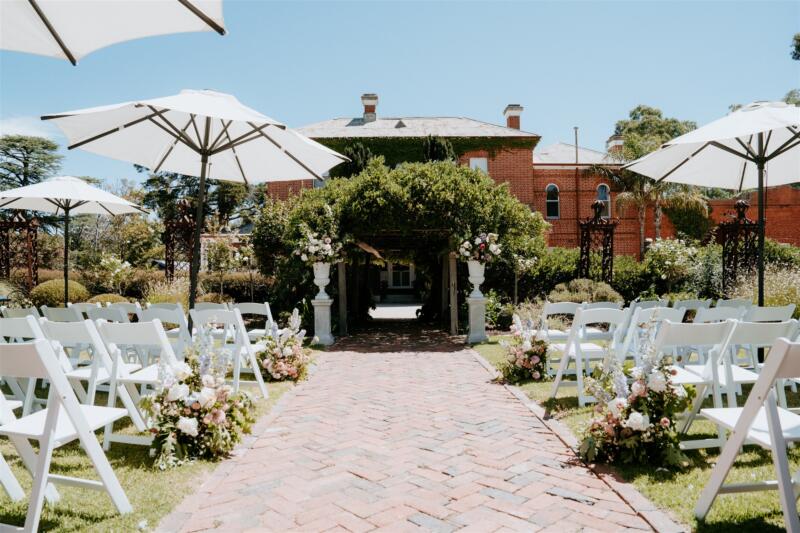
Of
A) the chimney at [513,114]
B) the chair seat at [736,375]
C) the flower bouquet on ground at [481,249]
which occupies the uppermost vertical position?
the chimney at [513,114]

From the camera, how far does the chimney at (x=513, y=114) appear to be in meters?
27.8

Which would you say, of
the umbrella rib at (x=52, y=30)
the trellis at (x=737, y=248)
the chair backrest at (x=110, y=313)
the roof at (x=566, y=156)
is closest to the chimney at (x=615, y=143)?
the roof at (x=566, y=156)

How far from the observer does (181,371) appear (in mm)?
3982

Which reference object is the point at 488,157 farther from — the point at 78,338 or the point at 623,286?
the point at 78,338

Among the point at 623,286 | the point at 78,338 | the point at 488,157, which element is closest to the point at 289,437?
the point at 78,338

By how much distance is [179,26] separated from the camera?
11.7 ft

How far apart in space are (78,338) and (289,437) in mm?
1883

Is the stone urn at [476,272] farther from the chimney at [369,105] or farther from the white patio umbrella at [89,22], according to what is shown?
the chimney at [369,105]

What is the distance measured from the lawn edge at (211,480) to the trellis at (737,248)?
42.8 feet

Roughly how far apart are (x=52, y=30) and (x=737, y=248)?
626 inches

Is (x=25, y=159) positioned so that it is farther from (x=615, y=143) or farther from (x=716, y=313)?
(x=716, y=313)

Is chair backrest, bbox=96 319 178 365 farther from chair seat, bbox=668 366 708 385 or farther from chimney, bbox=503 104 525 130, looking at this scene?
chimney, bbox=503 104 525 130

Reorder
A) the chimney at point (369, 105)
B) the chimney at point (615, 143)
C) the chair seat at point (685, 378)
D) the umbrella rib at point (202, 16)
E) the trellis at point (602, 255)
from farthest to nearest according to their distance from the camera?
the chimney at point (615, 143), the chimney at point (369, 105), the trellis at point (602, 255), the chair seat at point (685, 378), the umbrella rib at point (202, 16)

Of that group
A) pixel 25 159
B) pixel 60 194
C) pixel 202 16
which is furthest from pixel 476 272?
pixel 25 159
